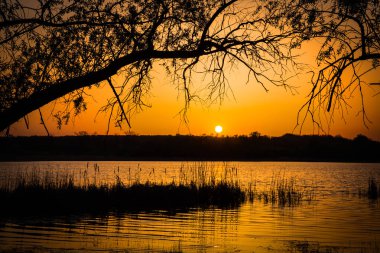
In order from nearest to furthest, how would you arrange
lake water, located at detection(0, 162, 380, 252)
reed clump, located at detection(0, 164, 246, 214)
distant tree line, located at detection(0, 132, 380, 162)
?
lake water, located at detection(0, 162, 380, 252), reed clump, located at detection(0, 164, 246, 214), distant tree line, located at detection(0, 132, 380, 162)

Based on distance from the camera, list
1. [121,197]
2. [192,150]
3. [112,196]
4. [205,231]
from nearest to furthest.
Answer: [205,231]
[112,196]
[121,197]
[192,150]

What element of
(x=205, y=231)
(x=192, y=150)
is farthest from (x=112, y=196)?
(x=192, y=150)

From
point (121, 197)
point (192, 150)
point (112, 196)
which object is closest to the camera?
point (112, 196)

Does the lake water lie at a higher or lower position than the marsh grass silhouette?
lower

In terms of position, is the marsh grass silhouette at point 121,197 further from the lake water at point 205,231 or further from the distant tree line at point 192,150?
the distant tree line at point 192,150

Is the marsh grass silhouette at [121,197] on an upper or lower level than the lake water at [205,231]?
upper

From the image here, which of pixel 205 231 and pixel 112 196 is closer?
pixel 205 231

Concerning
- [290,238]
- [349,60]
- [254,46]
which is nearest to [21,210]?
[290,238]

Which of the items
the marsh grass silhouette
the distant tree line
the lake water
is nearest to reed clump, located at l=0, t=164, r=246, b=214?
the marsh grass silhouette

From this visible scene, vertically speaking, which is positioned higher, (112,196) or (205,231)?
(112,196)

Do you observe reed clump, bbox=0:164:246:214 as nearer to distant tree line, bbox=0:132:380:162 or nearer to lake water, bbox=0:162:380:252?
lake water, bbox=0:162:380:252

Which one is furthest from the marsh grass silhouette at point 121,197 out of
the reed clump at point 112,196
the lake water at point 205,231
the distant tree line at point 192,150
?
the distant tree line at point 192,150

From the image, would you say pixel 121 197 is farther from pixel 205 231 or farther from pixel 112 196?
pixel 205 231

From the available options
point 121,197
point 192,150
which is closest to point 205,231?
point 121,197
